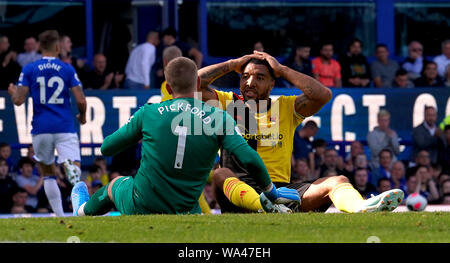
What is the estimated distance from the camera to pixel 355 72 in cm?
1736

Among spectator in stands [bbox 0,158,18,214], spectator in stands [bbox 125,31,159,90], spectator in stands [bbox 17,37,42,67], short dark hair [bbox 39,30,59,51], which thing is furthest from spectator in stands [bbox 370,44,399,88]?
short dark hair [bbox 39,30,59,51]

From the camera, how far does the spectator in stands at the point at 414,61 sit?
58.3ft

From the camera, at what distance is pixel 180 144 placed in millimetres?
7672

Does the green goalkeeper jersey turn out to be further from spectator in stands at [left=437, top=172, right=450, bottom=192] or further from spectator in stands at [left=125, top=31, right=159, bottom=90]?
spectator in stands at [left=125, top=31, right=159, bottom=90]

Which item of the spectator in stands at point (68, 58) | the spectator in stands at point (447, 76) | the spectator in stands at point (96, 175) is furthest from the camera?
the spectator in stands at point (447, 76)

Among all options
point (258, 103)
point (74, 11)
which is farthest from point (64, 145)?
point (74, 11)

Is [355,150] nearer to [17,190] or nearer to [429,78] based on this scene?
[429,78]

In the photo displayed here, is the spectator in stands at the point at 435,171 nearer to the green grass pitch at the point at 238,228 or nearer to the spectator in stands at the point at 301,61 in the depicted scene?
the spectator in stands at the point at 301,61

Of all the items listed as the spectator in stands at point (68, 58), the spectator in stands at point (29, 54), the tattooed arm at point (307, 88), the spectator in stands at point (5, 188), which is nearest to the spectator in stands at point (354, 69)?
the spectator in stands at point (68, 58)

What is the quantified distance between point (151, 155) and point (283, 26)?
1148 cm

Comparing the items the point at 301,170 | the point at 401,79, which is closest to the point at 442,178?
the point at 401,79

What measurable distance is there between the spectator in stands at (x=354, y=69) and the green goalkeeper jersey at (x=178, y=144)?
31.9ft

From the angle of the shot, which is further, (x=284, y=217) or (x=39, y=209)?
(x=39, y=209)
